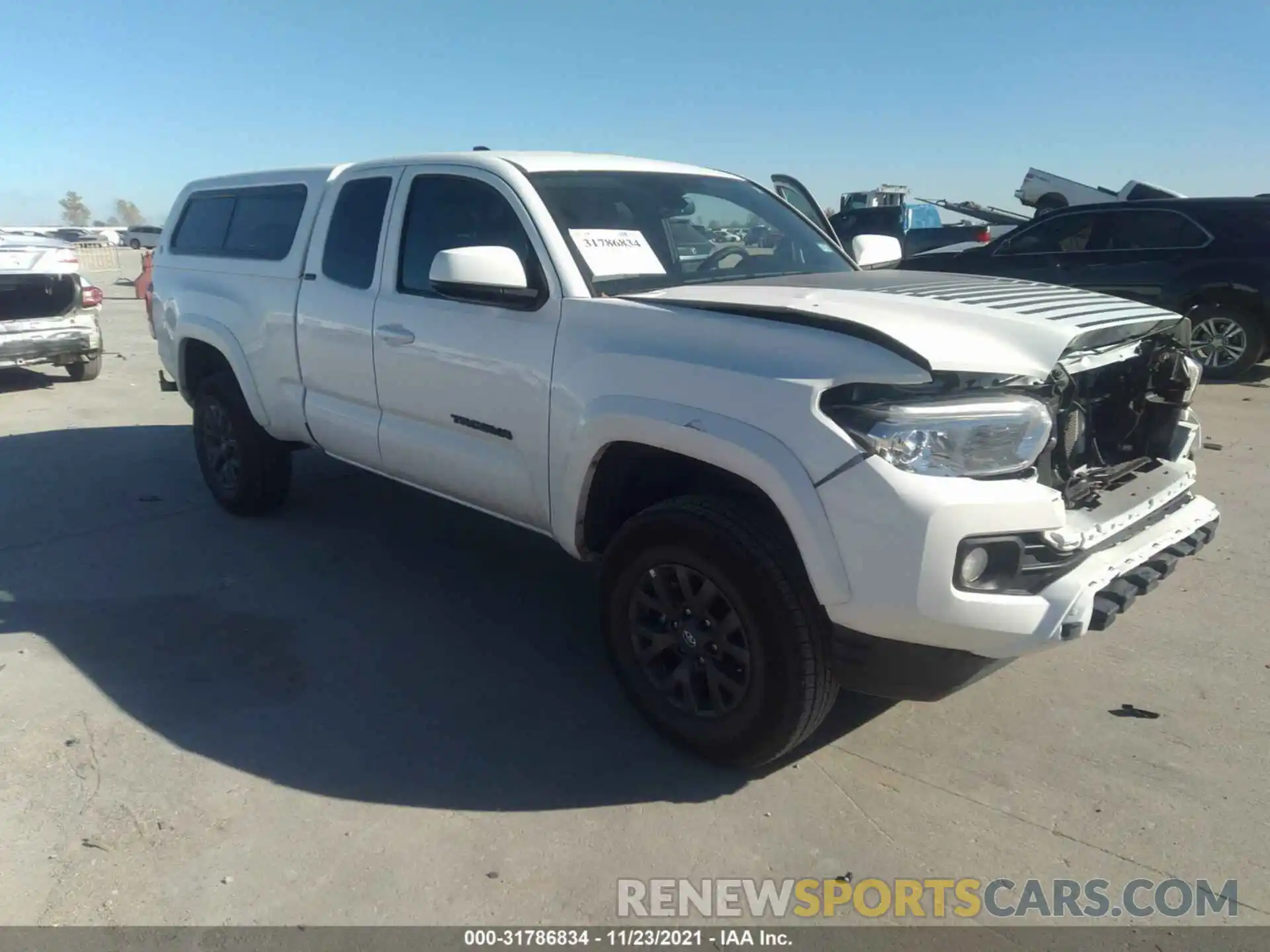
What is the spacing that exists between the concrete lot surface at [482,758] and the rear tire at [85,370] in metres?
6.03

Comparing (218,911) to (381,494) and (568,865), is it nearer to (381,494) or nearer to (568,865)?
(568,865)

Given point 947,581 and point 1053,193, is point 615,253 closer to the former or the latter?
point 947,581

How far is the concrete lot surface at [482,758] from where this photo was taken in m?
2.68

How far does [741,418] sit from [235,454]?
379cm

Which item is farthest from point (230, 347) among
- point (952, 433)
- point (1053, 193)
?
point (1053, 193)

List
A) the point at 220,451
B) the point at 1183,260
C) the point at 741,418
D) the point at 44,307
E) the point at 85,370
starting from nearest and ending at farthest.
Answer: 1. the point at 741,418
2. the point at 220,451
3. the point at 1183,260
4. the point at 44,307
5. the point at 85,370

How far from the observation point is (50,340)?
31.1 feet

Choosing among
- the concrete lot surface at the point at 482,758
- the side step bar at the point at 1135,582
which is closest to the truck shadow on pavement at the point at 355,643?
the concrete lot surface at the point at 482,758

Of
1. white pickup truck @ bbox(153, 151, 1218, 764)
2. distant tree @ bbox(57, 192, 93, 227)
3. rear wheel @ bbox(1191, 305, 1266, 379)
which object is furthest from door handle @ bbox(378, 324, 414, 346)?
distant tree @ bbox(57, 192, 93, 227)

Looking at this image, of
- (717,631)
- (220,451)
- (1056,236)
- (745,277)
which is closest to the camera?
(717,631)

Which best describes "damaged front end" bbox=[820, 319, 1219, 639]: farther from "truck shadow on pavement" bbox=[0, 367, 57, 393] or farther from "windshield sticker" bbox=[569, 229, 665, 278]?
"truck shadow on pavement" bbox=[0, 367, 57, 393]

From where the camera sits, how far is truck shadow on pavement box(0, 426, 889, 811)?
3.19 metres

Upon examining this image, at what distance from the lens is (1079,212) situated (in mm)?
9898

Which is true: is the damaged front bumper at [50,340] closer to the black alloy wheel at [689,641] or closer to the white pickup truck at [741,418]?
the white pickup truck at [741,418]
